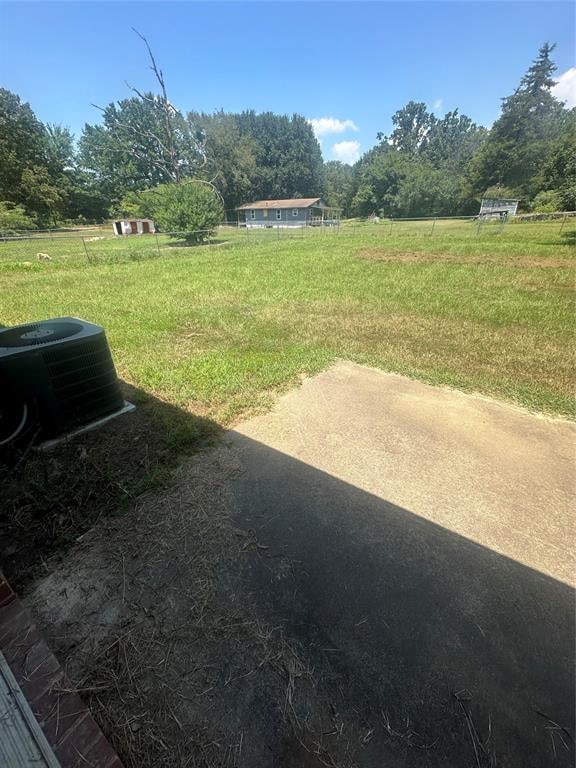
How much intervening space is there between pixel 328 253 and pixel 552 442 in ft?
43.3

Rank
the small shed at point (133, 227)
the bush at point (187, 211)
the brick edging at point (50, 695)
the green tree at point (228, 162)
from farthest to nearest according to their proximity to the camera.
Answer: the green tree at point (228, 162), the small shed at point (133, 227), the bush at point (187, 211), the brick edging at point (50, 695)

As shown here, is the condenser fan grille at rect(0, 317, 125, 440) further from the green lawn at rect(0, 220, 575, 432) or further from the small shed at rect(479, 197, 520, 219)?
the small shed at rect(479, 197, 520, 219)

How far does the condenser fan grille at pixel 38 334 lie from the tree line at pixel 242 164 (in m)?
38.4

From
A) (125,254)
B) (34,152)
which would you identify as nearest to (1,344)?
(125,254)

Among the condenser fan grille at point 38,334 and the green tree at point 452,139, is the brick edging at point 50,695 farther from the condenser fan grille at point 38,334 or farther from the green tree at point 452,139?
the green tree at point 452,139

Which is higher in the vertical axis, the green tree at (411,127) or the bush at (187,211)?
the green tree at (411,127)

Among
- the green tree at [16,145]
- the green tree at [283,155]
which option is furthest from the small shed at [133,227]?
the green tree at [283,155]

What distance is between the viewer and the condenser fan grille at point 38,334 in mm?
2443

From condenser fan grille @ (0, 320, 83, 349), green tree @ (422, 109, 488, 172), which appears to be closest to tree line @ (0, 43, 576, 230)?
green tree @ (422, 109, 488, 172)

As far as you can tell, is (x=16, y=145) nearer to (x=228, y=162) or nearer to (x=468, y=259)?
(x=228, y=162)

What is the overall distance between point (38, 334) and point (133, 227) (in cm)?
3614

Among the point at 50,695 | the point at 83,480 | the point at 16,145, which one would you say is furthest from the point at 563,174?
the point at 16,145

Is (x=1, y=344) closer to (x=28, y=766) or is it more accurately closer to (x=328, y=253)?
(x=28, y=766)

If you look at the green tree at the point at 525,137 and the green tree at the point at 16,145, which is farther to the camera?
the green tree at the point at 525,137
